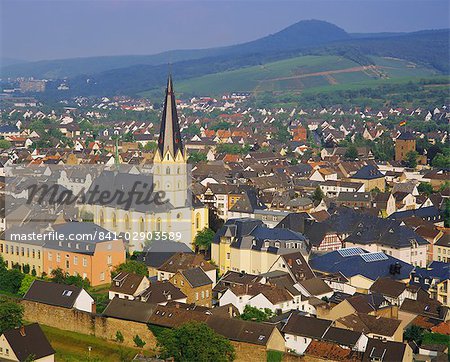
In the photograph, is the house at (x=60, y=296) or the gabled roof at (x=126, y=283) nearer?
the house at (x=60, y=296)

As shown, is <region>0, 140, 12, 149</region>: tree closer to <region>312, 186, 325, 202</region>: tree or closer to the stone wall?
<region>312, 186, 325, 202</region>: tree

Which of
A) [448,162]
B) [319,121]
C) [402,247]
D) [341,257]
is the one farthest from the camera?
[319,121]

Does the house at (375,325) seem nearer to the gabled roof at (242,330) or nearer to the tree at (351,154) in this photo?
the gabled roof at (242,330)

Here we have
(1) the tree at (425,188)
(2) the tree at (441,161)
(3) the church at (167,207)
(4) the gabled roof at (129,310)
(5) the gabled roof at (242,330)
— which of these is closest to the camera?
(5) the gabled roof at (242,330)

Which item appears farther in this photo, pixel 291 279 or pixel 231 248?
pixel 231 248

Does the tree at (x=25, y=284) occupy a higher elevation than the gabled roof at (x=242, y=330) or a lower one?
lower

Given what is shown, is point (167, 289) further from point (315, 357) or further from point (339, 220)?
point (339, 220)

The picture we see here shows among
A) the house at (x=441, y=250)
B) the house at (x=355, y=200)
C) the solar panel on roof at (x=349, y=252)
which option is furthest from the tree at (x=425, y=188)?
the solar panel on roof at (x=349, y=252)

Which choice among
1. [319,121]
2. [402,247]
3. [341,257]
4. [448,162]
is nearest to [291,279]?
[341,257]
